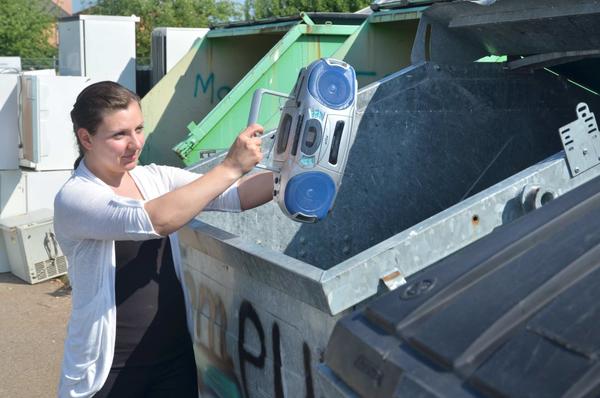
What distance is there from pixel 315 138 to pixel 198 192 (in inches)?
15.4

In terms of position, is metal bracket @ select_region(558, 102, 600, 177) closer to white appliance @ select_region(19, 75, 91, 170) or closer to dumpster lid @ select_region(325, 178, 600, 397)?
dumpster lid @ select_region(325, 178, 600, 397)

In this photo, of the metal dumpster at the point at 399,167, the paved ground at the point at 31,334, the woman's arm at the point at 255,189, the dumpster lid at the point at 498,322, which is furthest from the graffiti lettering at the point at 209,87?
the dumpster lid at the point at 498,322

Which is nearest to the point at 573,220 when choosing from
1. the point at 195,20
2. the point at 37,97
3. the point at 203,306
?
the point at 203,306

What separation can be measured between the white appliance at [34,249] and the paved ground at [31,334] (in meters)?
0.09

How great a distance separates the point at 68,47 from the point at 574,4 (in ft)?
26.3

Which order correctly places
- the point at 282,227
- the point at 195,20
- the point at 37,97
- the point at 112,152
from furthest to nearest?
the point at 195,20
the point at 37,97
the point at 282,227
the point at 112,152

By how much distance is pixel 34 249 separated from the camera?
662 cm

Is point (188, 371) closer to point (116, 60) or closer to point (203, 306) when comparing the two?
point (203, 306)

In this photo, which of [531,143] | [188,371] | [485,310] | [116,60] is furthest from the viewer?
[116,60]

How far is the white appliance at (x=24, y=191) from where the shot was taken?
702cm

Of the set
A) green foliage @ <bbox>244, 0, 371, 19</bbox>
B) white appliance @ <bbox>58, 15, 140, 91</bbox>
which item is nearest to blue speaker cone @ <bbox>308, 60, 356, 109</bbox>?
white appliance @ <bbox>58, 15, 140, 91</bbox>

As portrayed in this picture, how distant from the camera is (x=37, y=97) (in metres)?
6.80

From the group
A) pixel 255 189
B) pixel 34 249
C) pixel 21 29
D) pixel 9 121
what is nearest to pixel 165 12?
pixel 21 29

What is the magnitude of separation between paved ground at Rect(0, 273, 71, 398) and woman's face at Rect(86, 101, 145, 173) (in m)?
2.46
